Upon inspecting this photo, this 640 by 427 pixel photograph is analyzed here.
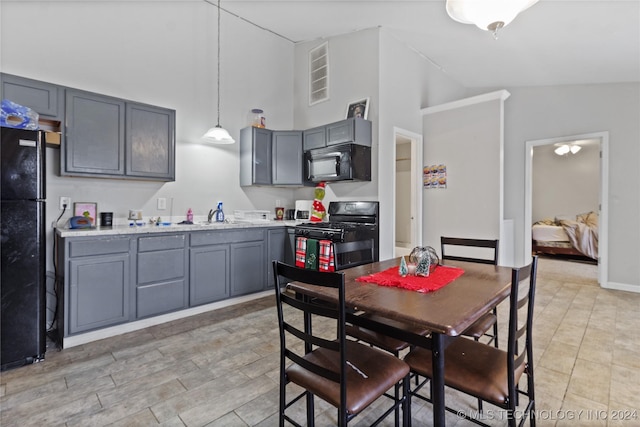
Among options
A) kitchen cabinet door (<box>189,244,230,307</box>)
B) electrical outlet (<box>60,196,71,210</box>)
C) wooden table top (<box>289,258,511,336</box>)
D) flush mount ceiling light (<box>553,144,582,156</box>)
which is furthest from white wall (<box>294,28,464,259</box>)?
flush mount ceiling light (<box>553,144,582,156</box>)

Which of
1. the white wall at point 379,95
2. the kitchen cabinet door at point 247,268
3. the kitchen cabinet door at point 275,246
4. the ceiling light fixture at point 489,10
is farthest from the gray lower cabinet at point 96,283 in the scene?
the ceiling light fixture at point 489,10

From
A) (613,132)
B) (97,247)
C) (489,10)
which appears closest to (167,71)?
(97,247)

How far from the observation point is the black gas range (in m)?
3.51

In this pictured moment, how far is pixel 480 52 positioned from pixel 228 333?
15.2ft

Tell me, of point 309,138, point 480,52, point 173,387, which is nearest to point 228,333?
point 173,387

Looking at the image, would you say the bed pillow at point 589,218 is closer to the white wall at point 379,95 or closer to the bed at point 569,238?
the bed at point 569,238

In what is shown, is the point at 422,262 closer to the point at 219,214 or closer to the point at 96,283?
the point at 96,283

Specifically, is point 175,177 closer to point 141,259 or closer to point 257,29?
point 141,259

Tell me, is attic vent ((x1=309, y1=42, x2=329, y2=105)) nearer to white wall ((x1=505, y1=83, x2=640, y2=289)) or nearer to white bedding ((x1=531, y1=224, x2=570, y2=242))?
white wall ((x1=505, y1=83, x2=640, y2=289))

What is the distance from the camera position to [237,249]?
3535mm

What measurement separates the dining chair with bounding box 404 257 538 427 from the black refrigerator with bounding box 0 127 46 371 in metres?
2.67

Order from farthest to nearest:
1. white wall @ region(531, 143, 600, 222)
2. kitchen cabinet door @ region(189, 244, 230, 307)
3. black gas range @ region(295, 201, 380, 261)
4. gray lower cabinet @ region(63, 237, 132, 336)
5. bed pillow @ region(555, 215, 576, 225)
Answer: bed pillow @ region(555, 215, 576, 225), white wall @ region(531, 143, 600, 222), black gas range @ region(295, 201, 380, 261), kitchen cabinet door @ region(189, 244, 230, 307), gray lower cabinet @ region(63, 237, 132, 336)

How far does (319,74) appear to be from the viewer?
15.0 ft

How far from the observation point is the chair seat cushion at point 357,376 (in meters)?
1.19
